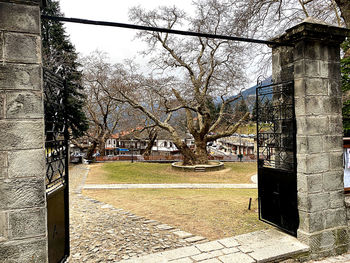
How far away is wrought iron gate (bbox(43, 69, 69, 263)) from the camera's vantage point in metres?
3.46

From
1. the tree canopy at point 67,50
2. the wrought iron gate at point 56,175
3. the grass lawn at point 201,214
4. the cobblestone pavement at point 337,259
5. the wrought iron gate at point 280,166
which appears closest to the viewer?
the wrought iron gate at point 56,175

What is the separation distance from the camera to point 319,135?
437 centimetres

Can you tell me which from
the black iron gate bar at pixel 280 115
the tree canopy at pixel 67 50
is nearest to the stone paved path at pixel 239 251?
the black iron gate bar at pixel 280 115

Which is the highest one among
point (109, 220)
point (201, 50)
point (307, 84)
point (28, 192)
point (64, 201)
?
point (201, 50)

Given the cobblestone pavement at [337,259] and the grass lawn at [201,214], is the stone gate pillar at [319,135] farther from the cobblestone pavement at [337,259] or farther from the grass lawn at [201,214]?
the grass lawn at [201,214]

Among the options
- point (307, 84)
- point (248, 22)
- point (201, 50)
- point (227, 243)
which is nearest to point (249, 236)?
point (227, 243)

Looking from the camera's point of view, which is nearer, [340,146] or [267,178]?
[340,146]

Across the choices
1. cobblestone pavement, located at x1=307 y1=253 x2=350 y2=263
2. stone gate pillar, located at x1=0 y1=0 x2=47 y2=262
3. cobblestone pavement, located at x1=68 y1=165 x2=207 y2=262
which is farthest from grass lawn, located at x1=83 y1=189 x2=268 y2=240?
stone gate pillar, located at x1=0 y1=0 x2=47 y2=262

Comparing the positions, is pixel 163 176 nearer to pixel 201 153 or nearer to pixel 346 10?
pixel 201 153

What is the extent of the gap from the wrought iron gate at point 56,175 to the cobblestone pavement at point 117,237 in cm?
89

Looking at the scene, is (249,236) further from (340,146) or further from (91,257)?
(91,257)

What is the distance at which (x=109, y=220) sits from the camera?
263 inches

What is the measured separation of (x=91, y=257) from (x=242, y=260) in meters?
2.70

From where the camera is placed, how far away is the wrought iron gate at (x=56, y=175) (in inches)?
136
